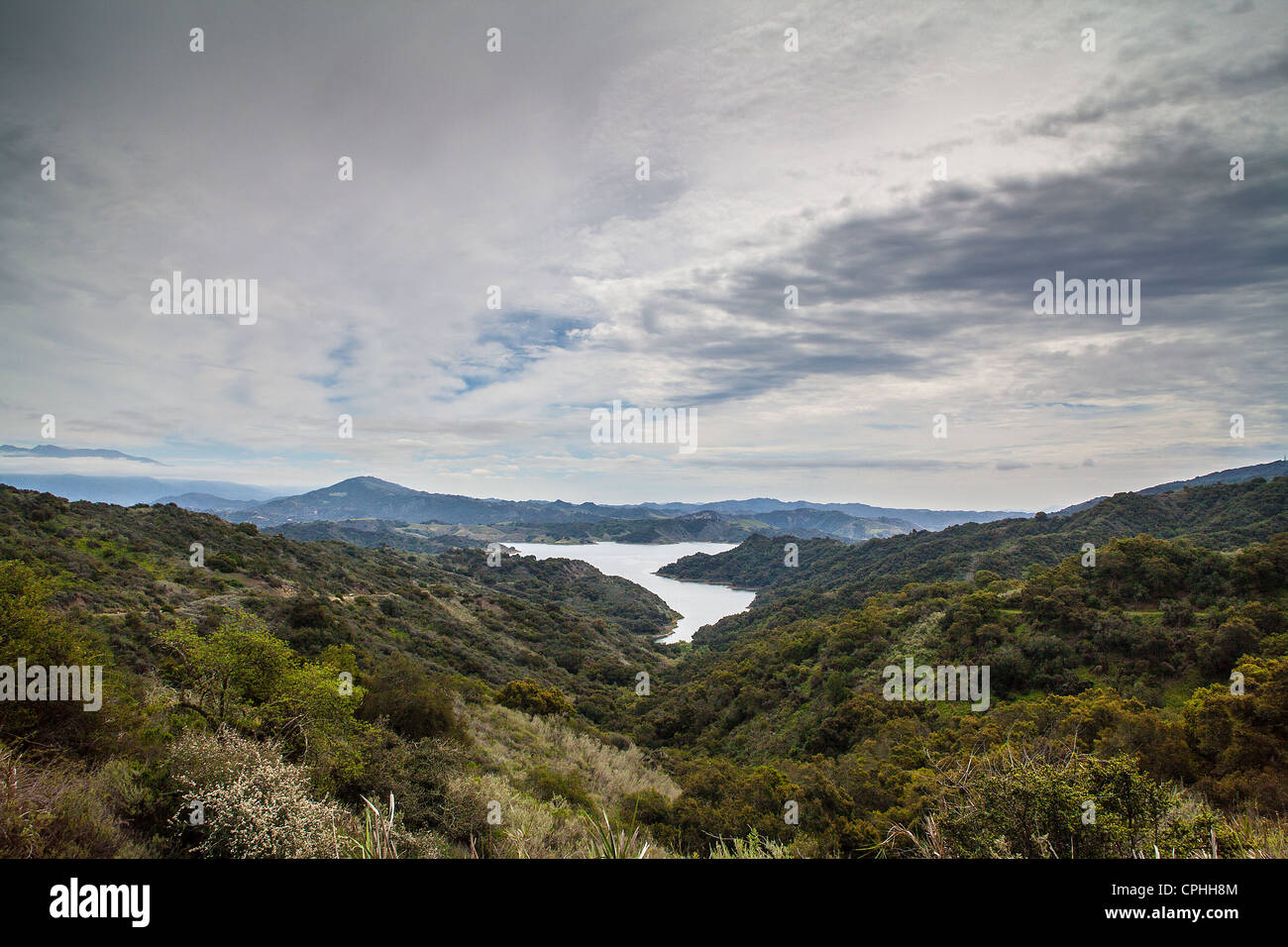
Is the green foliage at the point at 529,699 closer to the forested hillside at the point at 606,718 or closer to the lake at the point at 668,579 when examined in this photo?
the forested hillside at the point at 606,718

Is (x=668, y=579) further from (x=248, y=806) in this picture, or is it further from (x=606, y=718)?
(x=248, y=806)

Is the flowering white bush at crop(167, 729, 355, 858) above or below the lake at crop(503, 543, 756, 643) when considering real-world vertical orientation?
above

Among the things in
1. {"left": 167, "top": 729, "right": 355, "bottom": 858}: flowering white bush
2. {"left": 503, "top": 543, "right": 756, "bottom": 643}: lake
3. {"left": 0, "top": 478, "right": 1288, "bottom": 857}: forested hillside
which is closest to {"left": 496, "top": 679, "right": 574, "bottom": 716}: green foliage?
{"left": 0, "top": 478, "right": 1288, "bottom": 857}: forested hillside

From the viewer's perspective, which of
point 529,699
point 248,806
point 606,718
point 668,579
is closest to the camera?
point 248,806

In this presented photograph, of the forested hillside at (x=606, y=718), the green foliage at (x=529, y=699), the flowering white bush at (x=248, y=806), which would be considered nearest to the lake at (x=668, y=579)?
the forested hillside at (x=606, y=718)

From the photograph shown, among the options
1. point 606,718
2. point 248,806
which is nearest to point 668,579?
point 606,718

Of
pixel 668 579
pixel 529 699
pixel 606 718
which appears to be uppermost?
pixel 529 699

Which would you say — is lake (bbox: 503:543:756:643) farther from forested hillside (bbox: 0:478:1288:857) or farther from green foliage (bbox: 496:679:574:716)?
green foliage (bbox: 496:679:574:716)

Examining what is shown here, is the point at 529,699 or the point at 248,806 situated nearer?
the point at 248,806
